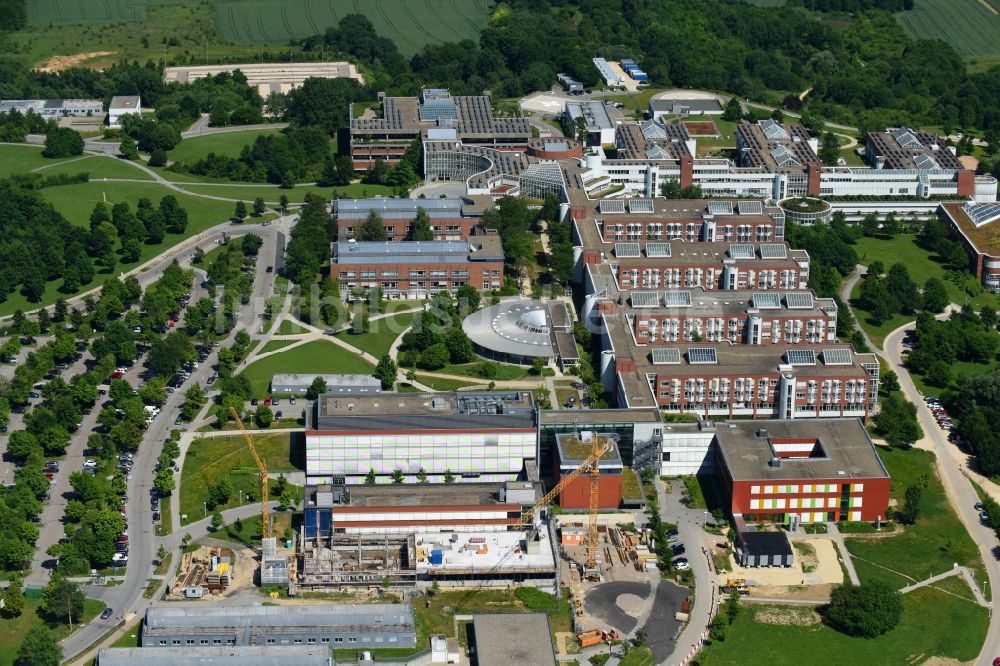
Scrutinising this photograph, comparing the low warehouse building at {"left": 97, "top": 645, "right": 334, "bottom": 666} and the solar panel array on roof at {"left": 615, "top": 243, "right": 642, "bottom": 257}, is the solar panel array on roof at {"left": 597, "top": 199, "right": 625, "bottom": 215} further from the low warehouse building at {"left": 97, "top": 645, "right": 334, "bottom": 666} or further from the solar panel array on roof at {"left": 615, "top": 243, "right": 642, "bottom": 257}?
the low warehouse building at {"left": 97, "top": 645, "right": 334, "bottom": 666}

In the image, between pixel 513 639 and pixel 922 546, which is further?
pixel 922 546

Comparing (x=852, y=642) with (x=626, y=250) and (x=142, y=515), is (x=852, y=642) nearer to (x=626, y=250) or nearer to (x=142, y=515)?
(x=142, y=515)

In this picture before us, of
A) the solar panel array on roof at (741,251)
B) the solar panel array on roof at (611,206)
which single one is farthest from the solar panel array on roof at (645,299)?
the solar panel array on roof at (611,206)

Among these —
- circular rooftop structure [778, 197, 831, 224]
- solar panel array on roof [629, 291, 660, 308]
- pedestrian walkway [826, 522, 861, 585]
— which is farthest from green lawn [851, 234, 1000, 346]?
pedestrian walkway [826, 522, 861, 585]

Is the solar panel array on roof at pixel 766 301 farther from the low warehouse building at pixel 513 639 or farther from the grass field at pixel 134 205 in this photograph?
the grass field at pixel 134 205

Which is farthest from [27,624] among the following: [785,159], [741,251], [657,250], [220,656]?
[785,159]

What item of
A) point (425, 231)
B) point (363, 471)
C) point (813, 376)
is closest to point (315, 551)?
point (363, 471)
